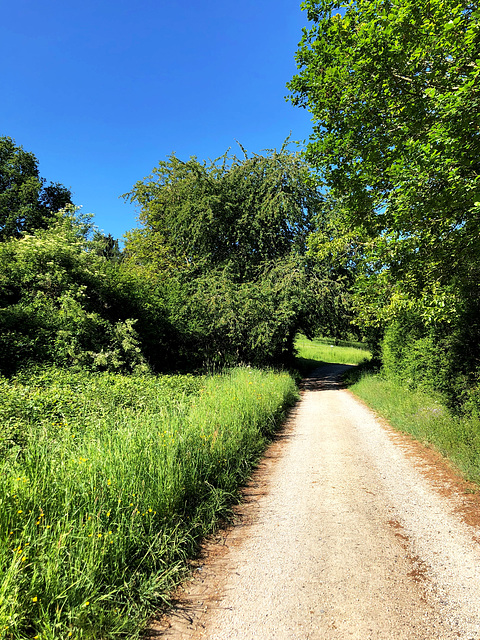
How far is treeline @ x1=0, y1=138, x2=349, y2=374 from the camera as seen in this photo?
35.9 ft

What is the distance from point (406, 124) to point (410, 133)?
0.55 feet

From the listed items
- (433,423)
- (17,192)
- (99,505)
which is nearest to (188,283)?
(433,423)

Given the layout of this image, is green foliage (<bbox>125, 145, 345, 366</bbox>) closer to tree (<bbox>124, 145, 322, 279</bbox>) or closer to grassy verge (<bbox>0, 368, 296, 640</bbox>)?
tree (<bbox>124, 145, 322, 279</bbox>)

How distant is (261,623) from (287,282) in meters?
15.4

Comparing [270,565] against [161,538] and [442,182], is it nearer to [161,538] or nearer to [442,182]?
[161,538]

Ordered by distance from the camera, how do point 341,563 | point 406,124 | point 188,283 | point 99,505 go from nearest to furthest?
point 99,505 → point 341,563 → point 406,124 → point 188,283

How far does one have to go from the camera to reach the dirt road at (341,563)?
262cm

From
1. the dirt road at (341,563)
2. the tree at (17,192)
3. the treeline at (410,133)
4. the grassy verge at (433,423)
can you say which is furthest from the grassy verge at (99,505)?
the tree at (17,192)

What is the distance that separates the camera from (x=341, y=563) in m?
3.36

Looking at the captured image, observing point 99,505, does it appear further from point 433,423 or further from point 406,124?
point 433,423

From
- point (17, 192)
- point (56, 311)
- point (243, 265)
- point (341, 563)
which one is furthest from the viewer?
point (17, 192)

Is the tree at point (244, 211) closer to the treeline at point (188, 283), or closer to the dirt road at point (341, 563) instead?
the treeline at point (188, 283)

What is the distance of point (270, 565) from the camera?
336 centimetres

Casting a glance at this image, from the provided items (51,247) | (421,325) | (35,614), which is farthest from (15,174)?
(35,614)
